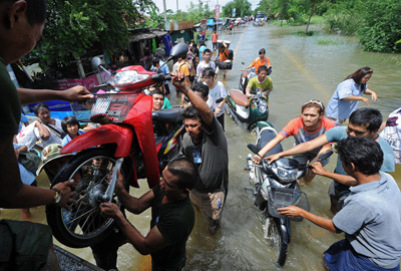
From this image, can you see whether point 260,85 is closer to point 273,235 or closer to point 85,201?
point 273,235

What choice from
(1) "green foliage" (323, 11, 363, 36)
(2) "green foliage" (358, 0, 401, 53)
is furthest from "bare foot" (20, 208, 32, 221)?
(1) "green foliage" (323, 11, 363, 36)

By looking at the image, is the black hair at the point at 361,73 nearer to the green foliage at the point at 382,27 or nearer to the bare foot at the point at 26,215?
the bare foot at the point at 26,215

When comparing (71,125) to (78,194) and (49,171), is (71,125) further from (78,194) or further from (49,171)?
(78,194)

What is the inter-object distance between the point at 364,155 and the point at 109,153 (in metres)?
2.01

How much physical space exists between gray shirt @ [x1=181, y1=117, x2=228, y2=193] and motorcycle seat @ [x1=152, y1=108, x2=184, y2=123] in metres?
0.30

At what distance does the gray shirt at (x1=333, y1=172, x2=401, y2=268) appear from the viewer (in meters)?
1.53

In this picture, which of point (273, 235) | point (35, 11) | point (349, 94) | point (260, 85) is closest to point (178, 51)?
point (35, 11)

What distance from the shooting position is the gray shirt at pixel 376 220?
5.03 ft

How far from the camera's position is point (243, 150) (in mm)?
5137

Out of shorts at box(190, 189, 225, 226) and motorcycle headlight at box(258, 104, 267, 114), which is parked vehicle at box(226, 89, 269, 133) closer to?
motorcycle headlight at box(258, 104, 267, 114)

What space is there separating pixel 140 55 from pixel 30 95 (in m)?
13.2

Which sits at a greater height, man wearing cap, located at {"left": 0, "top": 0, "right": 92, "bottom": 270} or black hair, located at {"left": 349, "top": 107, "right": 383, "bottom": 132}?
man wearing cap, located at {"left": 0, "top": 0, "right": 92, "bottom": 270}

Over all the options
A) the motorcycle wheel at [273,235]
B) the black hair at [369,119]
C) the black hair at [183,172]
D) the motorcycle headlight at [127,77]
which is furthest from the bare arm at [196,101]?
the black hair at [369,119]

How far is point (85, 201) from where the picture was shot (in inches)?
73.9
